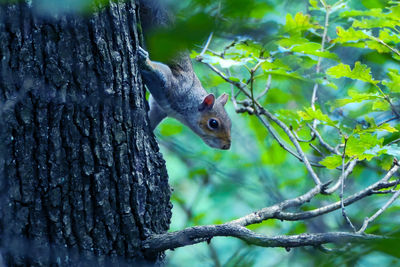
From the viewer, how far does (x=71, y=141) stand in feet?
3.71

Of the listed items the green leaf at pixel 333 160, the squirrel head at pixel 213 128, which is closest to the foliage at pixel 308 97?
the green leaf at pixel 333 160

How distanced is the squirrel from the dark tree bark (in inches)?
34.3

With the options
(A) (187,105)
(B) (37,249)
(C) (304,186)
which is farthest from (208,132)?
(B) (37,249)

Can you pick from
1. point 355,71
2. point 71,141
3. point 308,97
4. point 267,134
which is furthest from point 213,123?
point 71,141

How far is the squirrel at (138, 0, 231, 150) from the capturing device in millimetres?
2230

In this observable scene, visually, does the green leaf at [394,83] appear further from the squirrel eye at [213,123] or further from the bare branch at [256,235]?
the squirrel eye at [213,123]

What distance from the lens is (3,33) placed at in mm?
1051

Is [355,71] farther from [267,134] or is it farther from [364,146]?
[267,134]

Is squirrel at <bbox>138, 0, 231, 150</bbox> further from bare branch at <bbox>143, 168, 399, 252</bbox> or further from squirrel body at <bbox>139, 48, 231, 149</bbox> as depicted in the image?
bare branch at <bbox>143, 168, 399, 252</bbox>

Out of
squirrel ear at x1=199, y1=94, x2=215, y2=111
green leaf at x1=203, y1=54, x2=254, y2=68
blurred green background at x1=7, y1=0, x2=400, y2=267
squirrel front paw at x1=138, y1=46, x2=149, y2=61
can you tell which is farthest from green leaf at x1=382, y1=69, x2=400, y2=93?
squirrel ear at x1=199, y1=94, x2=215, y2=111

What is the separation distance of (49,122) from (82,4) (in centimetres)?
89

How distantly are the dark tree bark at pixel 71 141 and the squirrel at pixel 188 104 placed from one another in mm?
870

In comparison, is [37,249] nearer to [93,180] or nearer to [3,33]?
[93,180]

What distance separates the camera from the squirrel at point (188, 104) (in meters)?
2.23
